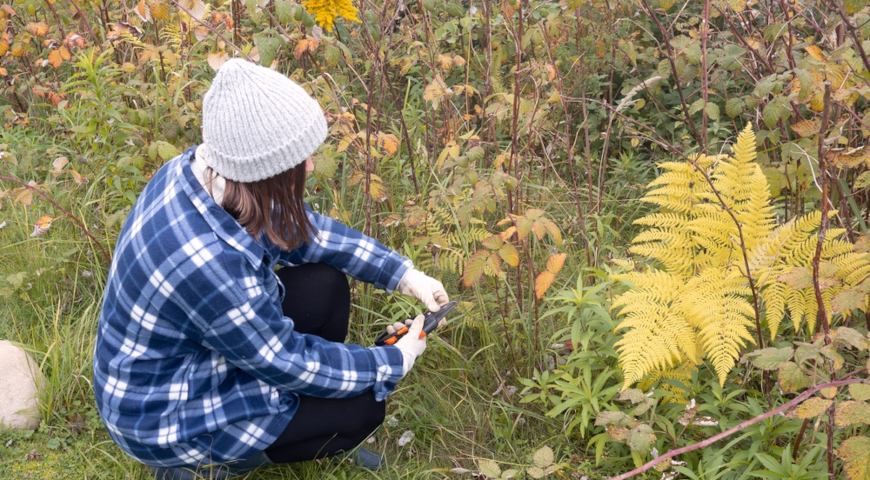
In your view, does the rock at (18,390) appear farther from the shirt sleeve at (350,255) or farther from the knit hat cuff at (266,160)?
the knit hat cuff at (266,160)

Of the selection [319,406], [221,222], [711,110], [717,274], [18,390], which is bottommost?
[18,390]

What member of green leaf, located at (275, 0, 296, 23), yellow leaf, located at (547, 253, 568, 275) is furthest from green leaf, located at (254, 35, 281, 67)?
yellow leaf, located at (547, 253, 568, 275)

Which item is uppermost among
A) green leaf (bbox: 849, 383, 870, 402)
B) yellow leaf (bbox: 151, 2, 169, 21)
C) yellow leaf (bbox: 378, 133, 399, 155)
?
yellow leaf (bbox: 151, 2, 169, 21)

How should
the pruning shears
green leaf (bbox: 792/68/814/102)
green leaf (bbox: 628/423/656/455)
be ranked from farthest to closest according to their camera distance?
the pruning shears < green leaf (bbox: 792/68/814/102) < green leaf (bbox: 628/423/656/455)

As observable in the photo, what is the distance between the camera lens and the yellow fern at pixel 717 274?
1.92m

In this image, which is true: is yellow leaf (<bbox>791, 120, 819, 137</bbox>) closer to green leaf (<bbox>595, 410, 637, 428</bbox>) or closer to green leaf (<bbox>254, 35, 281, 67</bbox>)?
green leaf (<bbox>595, 410, 637, 428</bbox>)

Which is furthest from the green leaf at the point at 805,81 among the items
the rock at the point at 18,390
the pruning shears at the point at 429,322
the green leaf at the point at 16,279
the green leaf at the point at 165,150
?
the green leaf at the point at 16,279

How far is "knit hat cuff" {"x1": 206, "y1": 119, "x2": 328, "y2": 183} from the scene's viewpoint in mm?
1578

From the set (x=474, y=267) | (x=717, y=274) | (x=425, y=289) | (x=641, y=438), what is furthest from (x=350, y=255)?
(x=717, y=274)

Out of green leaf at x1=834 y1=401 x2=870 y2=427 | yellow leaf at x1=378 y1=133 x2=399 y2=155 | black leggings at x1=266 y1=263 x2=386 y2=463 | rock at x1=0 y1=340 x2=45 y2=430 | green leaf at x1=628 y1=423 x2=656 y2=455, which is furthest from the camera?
yellow leaf at x1=378 y1=133 x2=399 y2=155

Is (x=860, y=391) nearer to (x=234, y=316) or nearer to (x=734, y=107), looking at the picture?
(x=734, y=107)

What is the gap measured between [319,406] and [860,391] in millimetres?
1333

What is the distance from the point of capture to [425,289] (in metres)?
2.16

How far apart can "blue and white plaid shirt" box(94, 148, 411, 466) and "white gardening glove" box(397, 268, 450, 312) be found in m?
0.21
